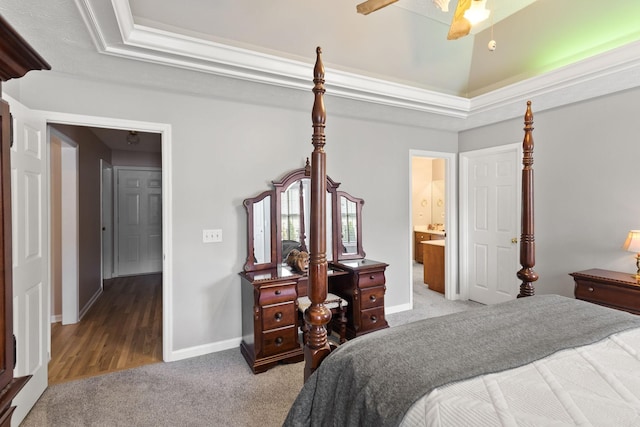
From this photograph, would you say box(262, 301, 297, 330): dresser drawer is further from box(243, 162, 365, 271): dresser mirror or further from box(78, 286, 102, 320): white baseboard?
box(78, 286, 102, 320): white baseboard

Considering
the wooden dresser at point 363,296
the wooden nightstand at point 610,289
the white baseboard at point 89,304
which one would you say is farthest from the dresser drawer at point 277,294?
the white baseboard at point 89,304

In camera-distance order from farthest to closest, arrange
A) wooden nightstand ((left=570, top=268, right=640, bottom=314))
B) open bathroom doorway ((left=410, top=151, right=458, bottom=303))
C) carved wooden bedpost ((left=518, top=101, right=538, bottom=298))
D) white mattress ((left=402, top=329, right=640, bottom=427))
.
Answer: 1. open bathroom doorway ((left=410, top=151, right=458, bottom=303))
2. wooden nightstand ((left=570, top=268, right=640, bottom=314))
3. carved wooden bedpost ((left=518, top=101, right=538, bottom=298))
4. white mattress ((left=402, top=329, right=640, bottom=427))

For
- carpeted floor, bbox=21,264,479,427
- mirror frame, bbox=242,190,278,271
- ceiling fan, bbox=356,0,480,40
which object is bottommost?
carpeted floor, bbox=21,264,479,427

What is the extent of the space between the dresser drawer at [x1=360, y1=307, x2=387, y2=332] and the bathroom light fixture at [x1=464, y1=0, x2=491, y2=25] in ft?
8.02

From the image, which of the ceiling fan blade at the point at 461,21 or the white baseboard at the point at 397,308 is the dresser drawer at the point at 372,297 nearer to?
the white baseboard at the point at 397,308

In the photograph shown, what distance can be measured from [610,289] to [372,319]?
195cm

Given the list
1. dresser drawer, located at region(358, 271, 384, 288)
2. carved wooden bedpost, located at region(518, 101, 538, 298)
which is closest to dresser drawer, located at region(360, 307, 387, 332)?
dresser drawer, located at region(358, 271, 384, 288)

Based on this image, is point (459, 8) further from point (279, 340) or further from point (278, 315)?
point (279, 340)

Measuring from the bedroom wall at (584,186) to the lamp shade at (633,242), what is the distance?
26 cm

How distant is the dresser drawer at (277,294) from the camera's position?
258cm

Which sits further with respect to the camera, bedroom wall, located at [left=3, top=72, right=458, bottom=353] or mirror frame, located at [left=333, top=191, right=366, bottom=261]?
mirror frame, located at [left=333, top=191, right=366, bottom=261]

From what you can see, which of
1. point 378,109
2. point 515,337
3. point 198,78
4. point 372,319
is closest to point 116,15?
point 198,78

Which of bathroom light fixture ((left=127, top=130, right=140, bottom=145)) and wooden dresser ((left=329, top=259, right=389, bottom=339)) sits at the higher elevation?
bathroom light fixture ((left=127, top=130, right=140, bottom=145))

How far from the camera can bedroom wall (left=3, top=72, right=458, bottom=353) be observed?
100 inches
